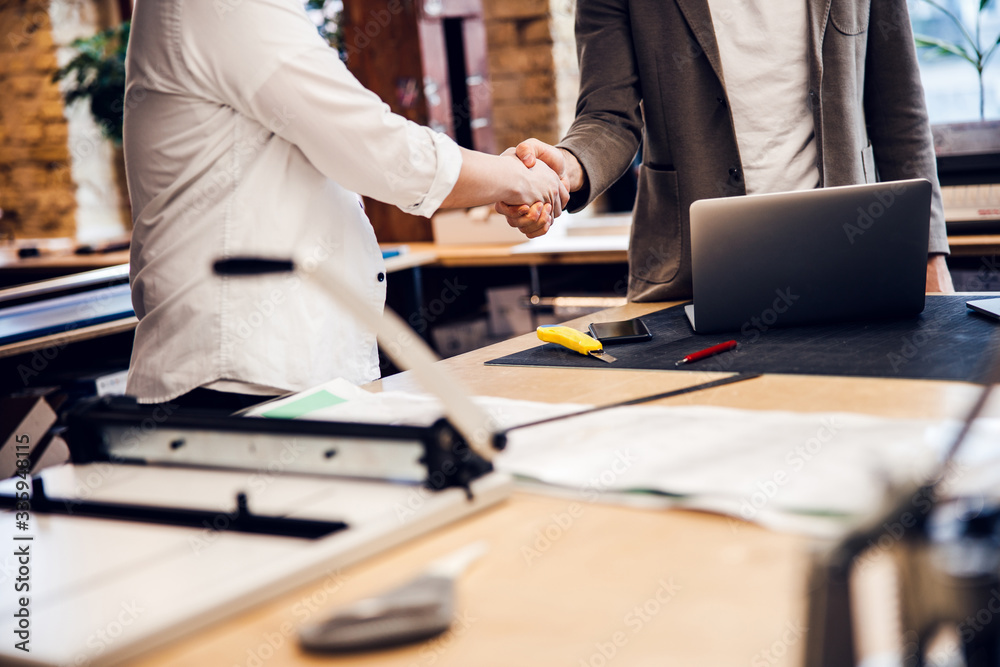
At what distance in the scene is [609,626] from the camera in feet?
1.73

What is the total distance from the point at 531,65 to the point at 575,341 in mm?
2548

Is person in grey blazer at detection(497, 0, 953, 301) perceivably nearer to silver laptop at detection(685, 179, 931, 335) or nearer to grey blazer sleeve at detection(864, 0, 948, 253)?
grey blazer sleeve at detection(864, 0, 948, 253)

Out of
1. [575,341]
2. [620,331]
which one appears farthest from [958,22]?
[575,341]

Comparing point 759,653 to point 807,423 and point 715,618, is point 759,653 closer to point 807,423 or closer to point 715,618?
point 715,618

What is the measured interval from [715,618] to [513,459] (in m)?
0.32

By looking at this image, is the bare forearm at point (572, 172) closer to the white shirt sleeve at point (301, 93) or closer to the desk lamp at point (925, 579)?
the white shirt sleeve at point (301, 93)

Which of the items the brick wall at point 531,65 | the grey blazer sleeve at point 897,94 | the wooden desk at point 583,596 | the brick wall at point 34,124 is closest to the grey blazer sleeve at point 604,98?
the grey blazer sleeve at point 897,94

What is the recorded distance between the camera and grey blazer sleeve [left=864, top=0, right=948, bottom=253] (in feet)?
5.76

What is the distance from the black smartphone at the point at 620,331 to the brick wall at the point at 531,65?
7.49 feet

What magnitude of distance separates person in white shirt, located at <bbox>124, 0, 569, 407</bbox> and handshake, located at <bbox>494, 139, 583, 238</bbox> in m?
0.22

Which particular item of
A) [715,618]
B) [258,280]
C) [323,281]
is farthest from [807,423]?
[258,280]

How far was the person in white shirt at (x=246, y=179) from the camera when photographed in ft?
3.96

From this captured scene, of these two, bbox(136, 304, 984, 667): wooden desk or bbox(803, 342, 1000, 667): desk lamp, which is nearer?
bbox(803, 342, 1000, 667): desk lamp

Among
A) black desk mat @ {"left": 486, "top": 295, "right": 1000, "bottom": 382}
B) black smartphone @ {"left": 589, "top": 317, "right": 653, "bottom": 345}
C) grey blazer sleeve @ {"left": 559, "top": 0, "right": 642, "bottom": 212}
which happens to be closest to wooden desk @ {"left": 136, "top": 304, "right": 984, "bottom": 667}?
black desk mat @ {"left": 486, "top": 295, "right": 1000, "bottom": 382}
